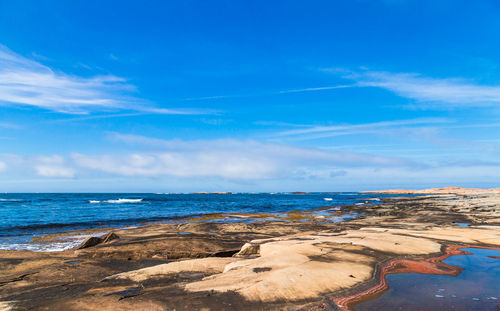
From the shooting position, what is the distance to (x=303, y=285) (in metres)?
6.57

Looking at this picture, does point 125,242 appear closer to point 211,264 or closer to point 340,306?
point 211,264

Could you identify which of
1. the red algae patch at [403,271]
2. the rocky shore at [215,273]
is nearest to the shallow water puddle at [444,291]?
the red algae patch at [403,271]

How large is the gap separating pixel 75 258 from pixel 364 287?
10.6 m

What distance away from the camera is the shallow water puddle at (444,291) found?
5871 mm

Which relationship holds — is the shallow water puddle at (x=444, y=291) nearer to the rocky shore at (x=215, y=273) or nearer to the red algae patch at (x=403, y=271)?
the red algae patch at (x=403, y=271)

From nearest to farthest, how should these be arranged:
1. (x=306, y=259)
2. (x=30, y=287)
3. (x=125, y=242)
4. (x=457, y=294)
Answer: (x=457, y=294), (x=30, y=287), (x=306, y=259), (x=125, y=242)

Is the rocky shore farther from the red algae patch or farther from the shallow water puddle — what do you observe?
the shallow water puddle

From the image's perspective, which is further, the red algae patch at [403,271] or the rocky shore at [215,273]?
the red algae patch at [403,271]

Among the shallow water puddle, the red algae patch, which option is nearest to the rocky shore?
the red algae patch

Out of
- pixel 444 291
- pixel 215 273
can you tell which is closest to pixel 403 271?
pixel 444 291

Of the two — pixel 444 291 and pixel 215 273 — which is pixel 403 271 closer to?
pixel 444 291

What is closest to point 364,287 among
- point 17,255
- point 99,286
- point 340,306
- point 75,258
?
point 340,306

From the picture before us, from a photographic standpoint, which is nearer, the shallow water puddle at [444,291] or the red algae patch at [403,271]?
the shallow water puddle at [444,291]

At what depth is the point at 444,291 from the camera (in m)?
6.68
